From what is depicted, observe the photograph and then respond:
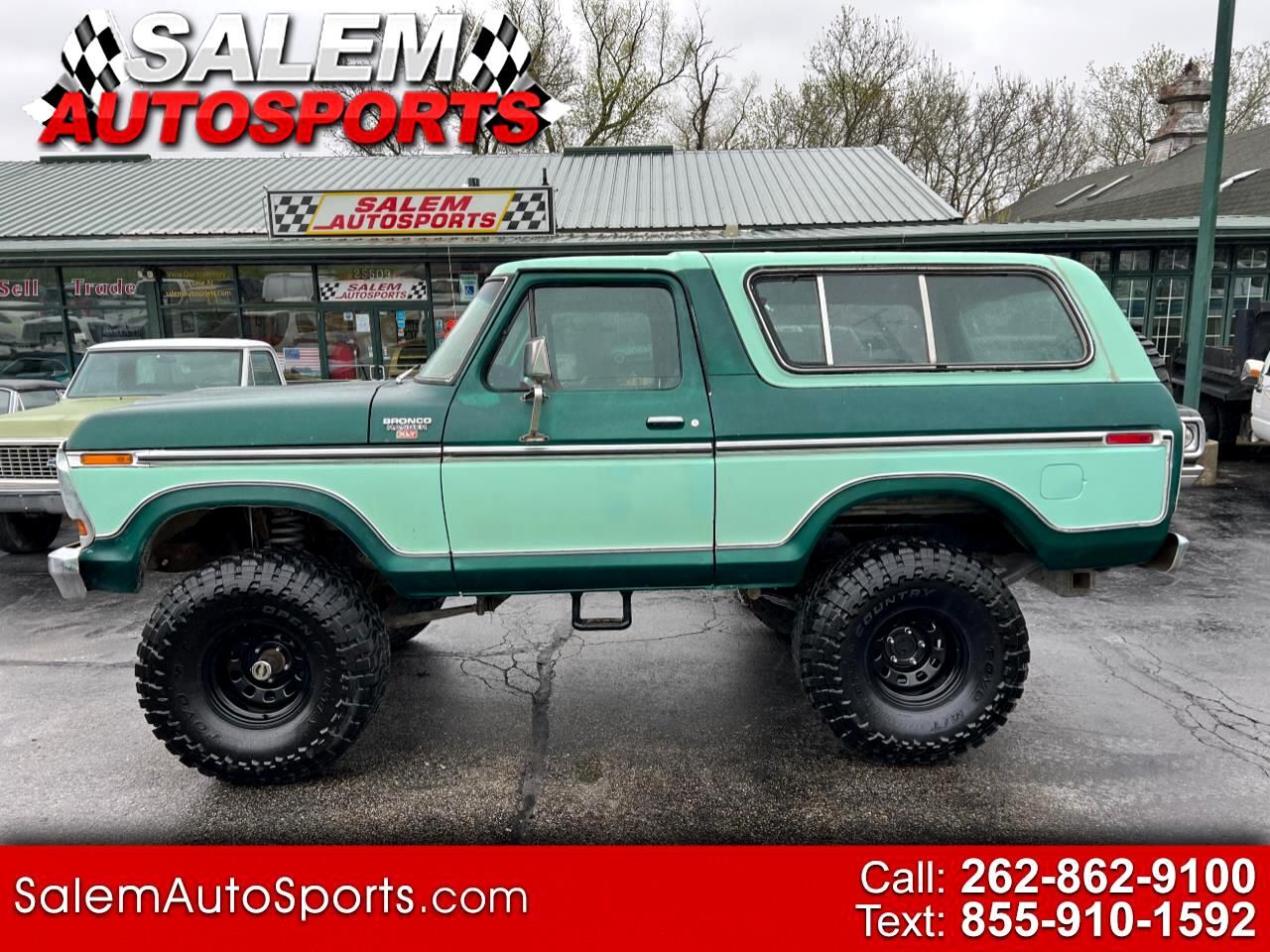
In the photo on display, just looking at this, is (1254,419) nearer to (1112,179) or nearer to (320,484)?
(320,484)

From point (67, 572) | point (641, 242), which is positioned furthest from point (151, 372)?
point (641, 242)

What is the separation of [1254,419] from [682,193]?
10.6m

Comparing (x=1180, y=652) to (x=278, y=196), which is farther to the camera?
(x=278, y=196)

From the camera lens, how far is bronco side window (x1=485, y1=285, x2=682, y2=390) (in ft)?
11.1

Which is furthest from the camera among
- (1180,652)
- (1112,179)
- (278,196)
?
(1112,179)

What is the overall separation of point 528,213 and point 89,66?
42.4ft

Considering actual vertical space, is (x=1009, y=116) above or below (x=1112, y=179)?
above

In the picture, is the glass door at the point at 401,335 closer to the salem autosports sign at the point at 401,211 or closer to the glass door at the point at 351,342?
the glass door at the point at 351,342

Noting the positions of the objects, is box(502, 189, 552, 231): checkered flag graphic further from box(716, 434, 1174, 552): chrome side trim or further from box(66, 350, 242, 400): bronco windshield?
box(716, 434, 1174, 552): chrome side trim

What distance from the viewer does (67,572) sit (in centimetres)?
327

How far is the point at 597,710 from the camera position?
402 cm

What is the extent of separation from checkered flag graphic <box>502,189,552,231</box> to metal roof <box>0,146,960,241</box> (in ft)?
3.59

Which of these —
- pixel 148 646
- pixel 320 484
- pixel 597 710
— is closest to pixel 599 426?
pixel 320 484

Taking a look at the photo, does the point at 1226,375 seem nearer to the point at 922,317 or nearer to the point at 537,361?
the point at 922,317
